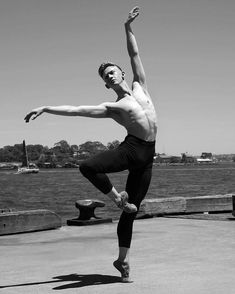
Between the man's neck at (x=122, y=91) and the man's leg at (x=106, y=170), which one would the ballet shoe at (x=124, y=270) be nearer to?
the man's leg at (x=106, y=170)

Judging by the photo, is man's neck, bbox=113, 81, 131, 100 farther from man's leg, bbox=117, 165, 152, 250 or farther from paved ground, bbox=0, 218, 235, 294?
paved ground, bbox=0, 218, 235, 294

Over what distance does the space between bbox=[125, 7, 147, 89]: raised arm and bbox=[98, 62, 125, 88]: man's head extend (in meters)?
0.29

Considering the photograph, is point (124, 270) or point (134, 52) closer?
Result: point (124, 270)

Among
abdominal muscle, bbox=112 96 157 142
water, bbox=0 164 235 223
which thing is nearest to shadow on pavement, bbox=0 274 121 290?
abdominal muscle, bbox=112 96 157 142

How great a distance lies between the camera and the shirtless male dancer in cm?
522

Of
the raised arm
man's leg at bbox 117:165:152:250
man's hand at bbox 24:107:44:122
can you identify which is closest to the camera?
man's hand at bbox 24:107:44:122

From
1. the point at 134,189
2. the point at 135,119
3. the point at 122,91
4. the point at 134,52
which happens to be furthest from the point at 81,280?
the point at 134,52

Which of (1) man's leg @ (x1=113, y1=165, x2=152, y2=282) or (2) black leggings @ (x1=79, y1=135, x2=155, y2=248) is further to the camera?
(1) man's leg @ (x1=113, y1=165, x2=152, y2=282)

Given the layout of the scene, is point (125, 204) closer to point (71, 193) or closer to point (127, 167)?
point (127, 167)

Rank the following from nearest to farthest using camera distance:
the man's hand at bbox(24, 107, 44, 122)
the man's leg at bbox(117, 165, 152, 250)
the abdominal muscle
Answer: the man's hand at bbox(24, 107, 44, 122)
the abdominal muscle
the man's leg at bbox(117, 165, 152, 250)

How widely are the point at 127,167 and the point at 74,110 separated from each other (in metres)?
0.77

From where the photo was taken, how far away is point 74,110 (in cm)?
530

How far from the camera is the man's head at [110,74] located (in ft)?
18.6

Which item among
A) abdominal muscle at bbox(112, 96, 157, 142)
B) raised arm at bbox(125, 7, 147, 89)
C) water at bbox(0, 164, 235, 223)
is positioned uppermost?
raised arm at bbox(125, 7, 147, 89)
